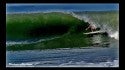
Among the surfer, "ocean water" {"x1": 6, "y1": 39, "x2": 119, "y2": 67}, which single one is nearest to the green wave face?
the surfer

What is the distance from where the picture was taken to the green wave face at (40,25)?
2.45 meters

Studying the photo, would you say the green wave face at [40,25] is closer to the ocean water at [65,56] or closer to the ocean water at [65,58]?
the ocean water at [65,56]

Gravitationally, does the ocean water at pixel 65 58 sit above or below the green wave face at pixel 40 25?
below

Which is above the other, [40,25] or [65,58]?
[40,25]

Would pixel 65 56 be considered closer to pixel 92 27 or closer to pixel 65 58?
pixel 65 58

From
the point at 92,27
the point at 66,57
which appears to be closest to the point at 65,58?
the point at 66,57

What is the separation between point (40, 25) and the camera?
8.07 feet

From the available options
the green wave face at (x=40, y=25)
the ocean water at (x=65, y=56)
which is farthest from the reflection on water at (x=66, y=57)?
the green wave face at (x=40, y=25)

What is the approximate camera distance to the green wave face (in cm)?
245

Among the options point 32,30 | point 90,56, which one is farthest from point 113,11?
point 32,30

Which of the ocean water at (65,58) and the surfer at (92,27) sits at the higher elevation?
the surfer at (92,27)

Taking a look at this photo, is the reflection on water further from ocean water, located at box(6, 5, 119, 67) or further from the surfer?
the surfer

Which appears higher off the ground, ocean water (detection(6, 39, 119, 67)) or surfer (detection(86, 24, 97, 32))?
surfer (detection(86, 24, 97, 32))
